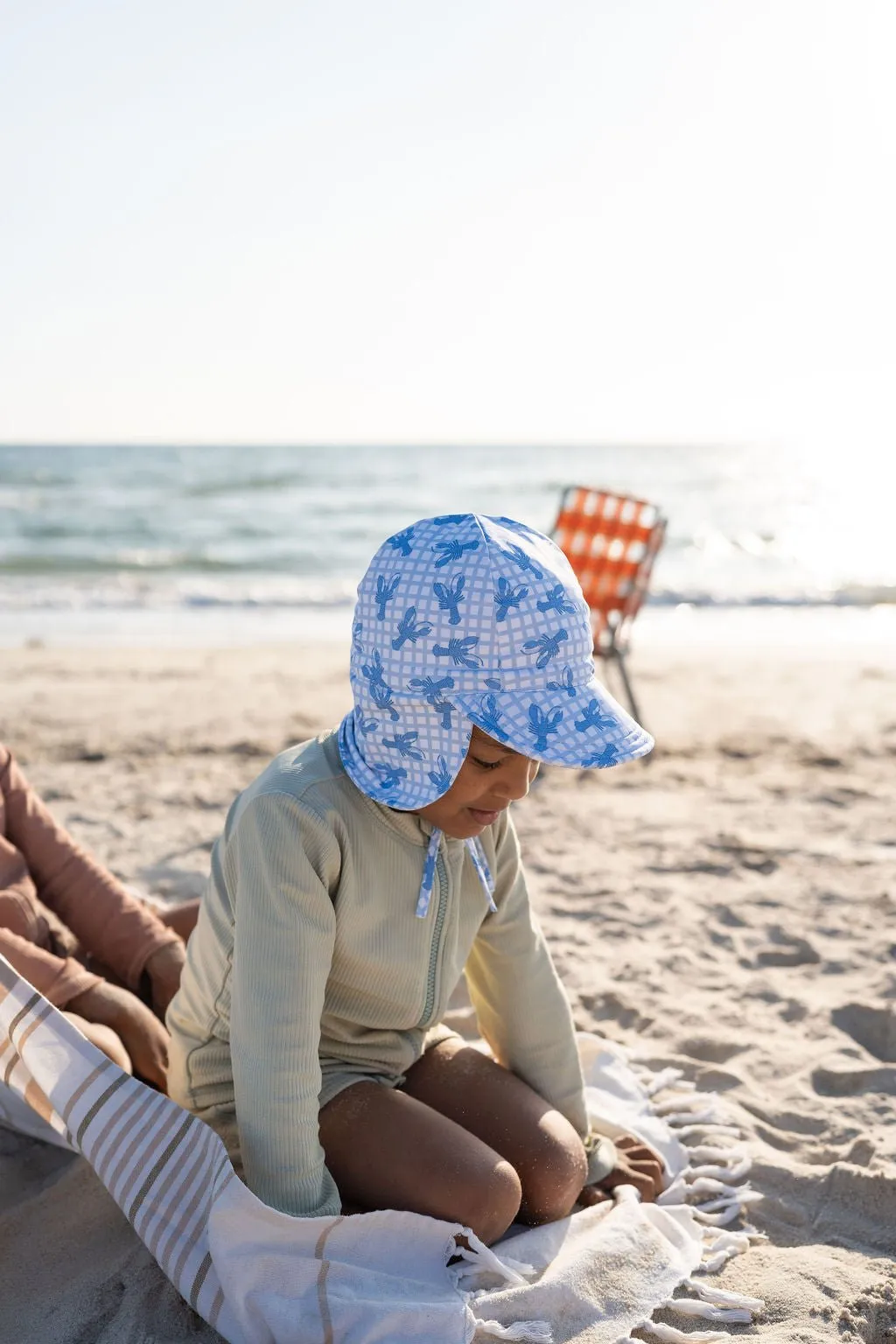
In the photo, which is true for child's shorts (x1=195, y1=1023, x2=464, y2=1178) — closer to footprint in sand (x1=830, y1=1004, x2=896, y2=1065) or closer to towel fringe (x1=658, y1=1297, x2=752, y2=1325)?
towel fringe (x1=658, y1=1297, x2=752, y2=1325)

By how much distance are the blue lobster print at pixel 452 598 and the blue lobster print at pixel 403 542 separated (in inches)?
4.0

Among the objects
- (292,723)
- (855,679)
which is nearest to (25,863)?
(292,723)

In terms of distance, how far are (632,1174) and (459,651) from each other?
1199 mm

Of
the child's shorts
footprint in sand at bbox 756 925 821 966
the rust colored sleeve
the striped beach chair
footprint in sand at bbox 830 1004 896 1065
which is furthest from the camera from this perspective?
the striped beach chair

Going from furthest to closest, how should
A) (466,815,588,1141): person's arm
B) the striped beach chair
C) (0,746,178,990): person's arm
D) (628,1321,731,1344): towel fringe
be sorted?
the striped beach chair, (0,746,178,990): person's arm, (466,815,588,1141): person's arm, (628,1321,731,1344): towel fringe

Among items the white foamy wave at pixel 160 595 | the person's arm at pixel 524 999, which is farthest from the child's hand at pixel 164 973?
the white foamy wave at pixel 160 595

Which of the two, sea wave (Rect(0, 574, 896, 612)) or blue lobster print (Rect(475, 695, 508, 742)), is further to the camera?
sea wave (Rect(0, 574, 896, 612))

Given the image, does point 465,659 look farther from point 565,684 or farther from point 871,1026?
point 871,1026

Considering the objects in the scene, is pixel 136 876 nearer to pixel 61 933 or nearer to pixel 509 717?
pixel 61 933

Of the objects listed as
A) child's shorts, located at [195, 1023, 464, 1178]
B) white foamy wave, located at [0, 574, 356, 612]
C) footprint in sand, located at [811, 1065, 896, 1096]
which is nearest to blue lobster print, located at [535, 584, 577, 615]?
child's shorts, located at [195, 1023, 464, 1178]

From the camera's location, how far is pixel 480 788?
1977mm

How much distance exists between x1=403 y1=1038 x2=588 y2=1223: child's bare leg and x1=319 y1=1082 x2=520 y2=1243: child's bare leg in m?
0.11

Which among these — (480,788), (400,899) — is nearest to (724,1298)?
(400,899)

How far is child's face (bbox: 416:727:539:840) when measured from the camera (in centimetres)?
194
